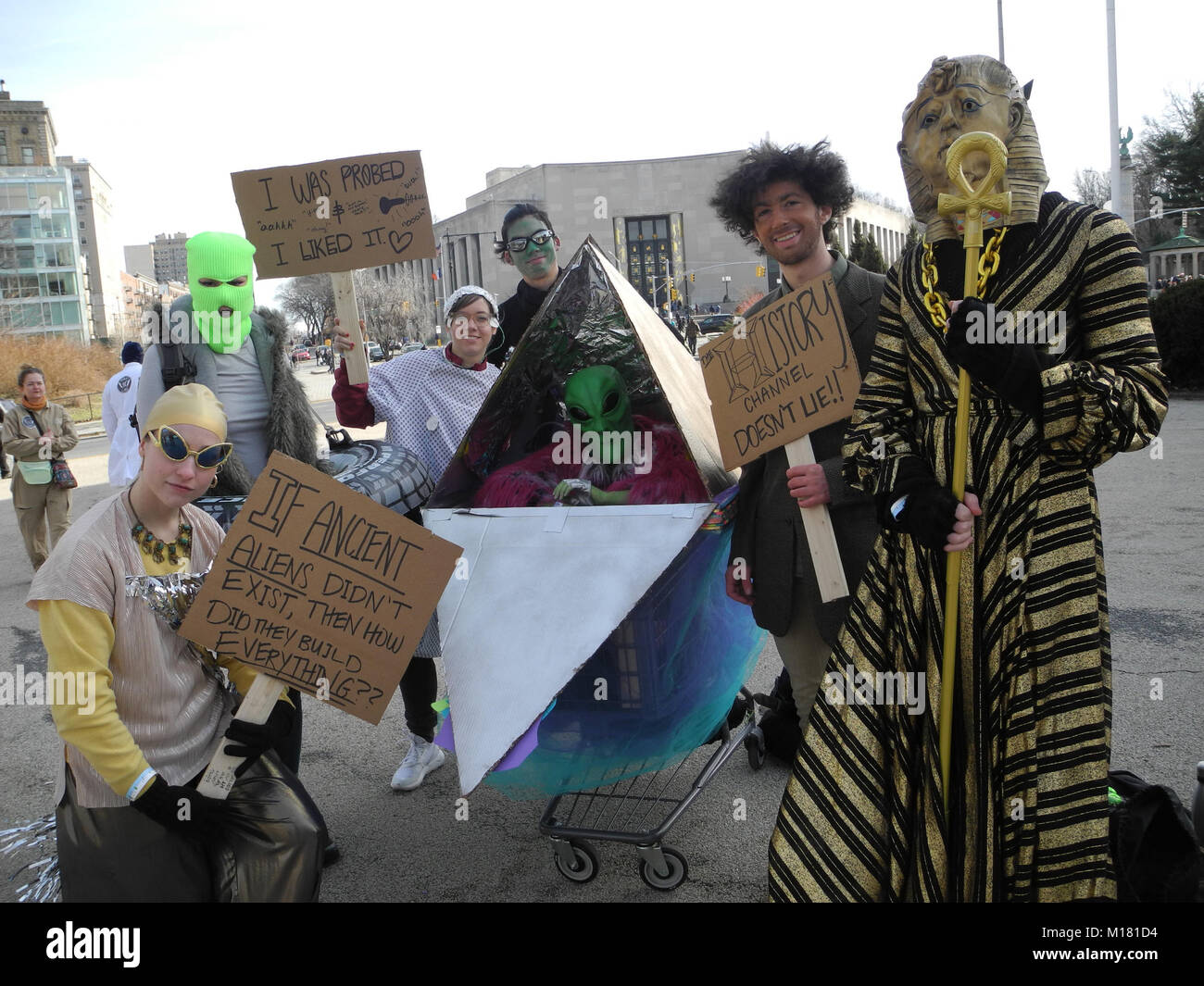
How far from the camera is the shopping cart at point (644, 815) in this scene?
3000 millimetres

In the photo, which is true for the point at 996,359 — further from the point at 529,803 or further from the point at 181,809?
the point at 529,803

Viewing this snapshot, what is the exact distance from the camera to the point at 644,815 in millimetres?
3328

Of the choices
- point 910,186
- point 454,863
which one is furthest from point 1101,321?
point 454,863

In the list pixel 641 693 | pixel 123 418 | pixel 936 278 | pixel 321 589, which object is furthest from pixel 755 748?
pixel 123 418

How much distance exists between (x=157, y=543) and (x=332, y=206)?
137 centimetres

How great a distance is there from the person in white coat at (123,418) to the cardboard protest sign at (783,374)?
14.9 ft

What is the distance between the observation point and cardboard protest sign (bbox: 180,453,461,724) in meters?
2.30

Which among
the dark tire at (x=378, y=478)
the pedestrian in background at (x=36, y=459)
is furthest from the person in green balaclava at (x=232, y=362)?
the pedestrian in background at (x=36, y=459)

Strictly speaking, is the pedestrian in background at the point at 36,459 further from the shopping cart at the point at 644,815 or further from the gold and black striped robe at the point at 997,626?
the gold and black striped robe at the point at 997,626

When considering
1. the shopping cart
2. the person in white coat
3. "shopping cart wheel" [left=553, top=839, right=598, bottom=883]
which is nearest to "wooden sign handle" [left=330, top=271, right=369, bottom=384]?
the shopping cart

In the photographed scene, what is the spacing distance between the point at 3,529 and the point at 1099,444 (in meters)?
11.4

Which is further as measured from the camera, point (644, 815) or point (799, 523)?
point (644, 815)

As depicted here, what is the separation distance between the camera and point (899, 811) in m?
2.19
